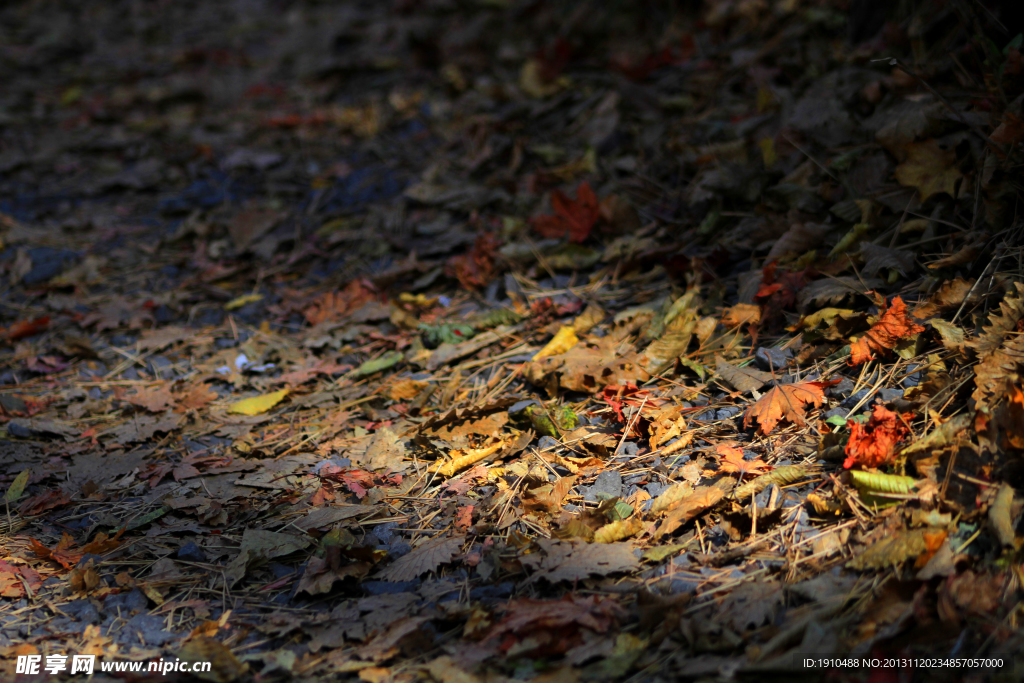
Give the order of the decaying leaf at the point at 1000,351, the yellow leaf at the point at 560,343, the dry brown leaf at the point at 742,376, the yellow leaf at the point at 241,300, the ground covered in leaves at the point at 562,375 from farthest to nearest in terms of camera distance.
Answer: the yellow leaf at the point at 241,300 → the yellow leaf at the point at 560,343 → the dry brown leaf at the point at 742,376 → the decaying leaf at the point at 1000,351 → the ground covered in leaves at the point at 562,375

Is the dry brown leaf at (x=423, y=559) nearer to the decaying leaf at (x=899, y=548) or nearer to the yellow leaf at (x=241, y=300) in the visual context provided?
the decaying leaf at (x=899, y=548)

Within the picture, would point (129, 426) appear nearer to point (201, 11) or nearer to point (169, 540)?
point (169, 540)

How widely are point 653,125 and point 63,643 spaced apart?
3355mm

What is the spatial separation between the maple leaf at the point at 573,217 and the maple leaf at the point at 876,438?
5.30 feet

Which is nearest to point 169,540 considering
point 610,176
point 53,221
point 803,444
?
point 803,444

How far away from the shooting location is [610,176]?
11.5 ft

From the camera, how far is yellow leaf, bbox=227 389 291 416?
8.26 feet

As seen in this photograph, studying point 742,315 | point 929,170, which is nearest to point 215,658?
point 742,315

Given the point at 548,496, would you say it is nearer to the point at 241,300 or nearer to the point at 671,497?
the point at 671,497

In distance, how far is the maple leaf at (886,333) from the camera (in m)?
2.00

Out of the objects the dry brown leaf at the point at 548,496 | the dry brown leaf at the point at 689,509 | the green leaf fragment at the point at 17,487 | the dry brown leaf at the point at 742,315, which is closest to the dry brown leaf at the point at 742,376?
the dry brown leaf at the point at 742,315

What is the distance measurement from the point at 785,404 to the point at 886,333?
0.37 meters

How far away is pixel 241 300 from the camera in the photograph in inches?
129

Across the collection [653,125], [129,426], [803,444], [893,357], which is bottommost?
[129,426]
